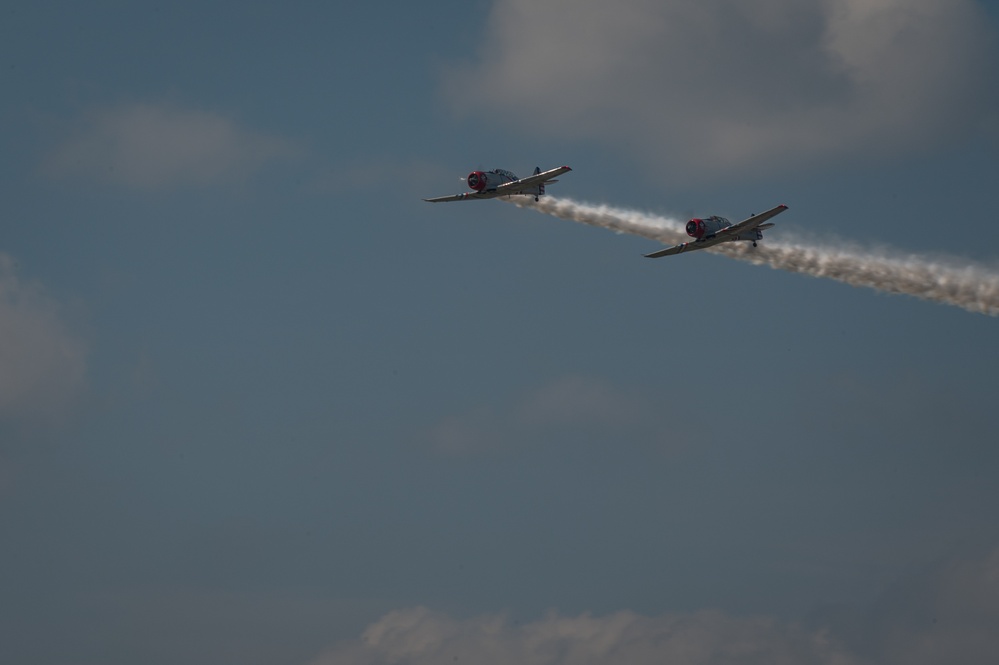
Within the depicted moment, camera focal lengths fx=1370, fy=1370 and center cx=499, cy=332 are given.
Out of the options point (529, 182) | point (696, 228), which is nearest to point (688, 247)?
point (696, 228)

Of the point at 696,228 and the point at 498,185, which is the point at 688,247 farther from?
the point at 498,185

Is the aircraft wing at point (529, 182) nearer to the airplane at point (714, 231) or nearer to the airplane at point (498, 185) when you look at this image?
the airplane at point (498, 185)

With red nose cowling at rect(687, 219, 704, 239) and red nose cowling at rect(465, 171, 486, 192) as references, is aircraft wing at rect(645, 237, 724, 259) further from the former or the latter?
red nose cowling at rect(465, 171, 486, 192)

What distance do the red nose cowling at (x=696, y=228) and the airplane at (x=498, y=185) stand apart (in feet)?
40.8

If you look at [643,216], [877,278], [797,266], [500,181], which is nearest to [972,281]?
[877,278]

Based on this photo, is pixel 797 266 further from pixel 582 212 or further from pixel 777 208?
pixel 582 212

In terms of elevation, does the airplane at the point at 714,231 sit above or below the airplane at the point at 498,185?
below

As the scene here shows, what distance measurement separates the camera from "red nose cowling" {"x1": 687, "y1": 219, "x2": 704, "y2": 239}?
113750mm

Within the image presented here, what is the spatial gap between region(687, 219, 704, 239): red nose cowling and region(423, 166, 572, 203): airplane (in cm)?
1243

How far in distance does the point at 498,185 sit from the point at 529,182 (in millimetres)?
3269

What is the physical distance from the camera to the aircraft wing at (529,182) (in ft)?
371

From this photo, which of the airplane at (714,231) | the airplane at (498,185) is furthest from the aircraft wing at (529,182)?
the airplane at (714,231)

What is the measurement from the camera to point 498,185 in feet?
388

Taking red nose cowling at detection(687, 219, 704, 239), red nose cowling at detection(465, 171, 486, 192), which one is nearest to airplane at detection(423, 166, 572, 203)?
red nose cowling at detection(465, 171, 486, 192)
